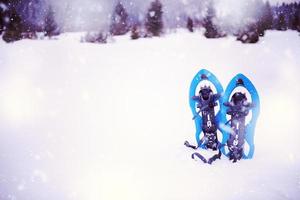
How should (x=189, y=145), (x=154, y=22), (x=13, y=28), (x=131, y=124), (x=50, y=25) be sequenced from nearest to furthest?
1. (x=189, y=145)
2. (x=131, y=124)
3. (x=13, y=28)
4. (x=154, y=22)
5. (x=50, y=25)

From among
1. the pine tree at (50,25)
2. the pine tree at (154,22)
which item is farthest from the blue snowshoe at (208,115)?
the pine tree at (50,25)

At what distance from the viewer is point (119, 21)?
27.8m

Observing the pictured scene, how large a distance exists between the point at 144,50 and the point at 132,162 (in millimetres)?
13219

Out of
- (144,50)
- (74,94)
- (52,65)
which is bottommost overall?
(74,94)

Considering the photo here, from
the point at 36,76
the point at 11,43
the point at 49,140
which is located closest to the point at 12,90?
the point at 36,76

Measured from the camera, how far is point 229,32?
22.6m

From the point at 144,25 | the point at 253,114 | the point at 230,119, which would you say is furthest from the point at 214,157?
the point at 144,25

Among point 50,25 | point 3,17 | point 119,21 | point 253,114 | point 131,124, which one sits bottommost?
point 131,124

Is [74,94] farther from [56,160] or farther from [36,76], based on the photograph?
[56,160]

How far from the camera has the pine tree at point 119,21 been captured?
26031mm

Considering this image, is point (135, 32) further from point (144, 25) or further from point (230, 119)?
point (230, 119)

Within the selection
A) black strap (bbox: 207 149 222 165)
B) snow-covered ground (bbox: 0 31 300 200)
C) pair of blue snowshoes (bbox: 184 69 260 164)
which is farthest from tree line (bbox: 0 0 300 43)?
black strap (bbox: 207 149 222 165)

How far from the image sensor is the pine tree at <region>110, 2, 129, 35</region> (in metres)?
26.0

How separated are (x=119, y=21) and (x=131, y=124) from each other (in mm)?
20701
